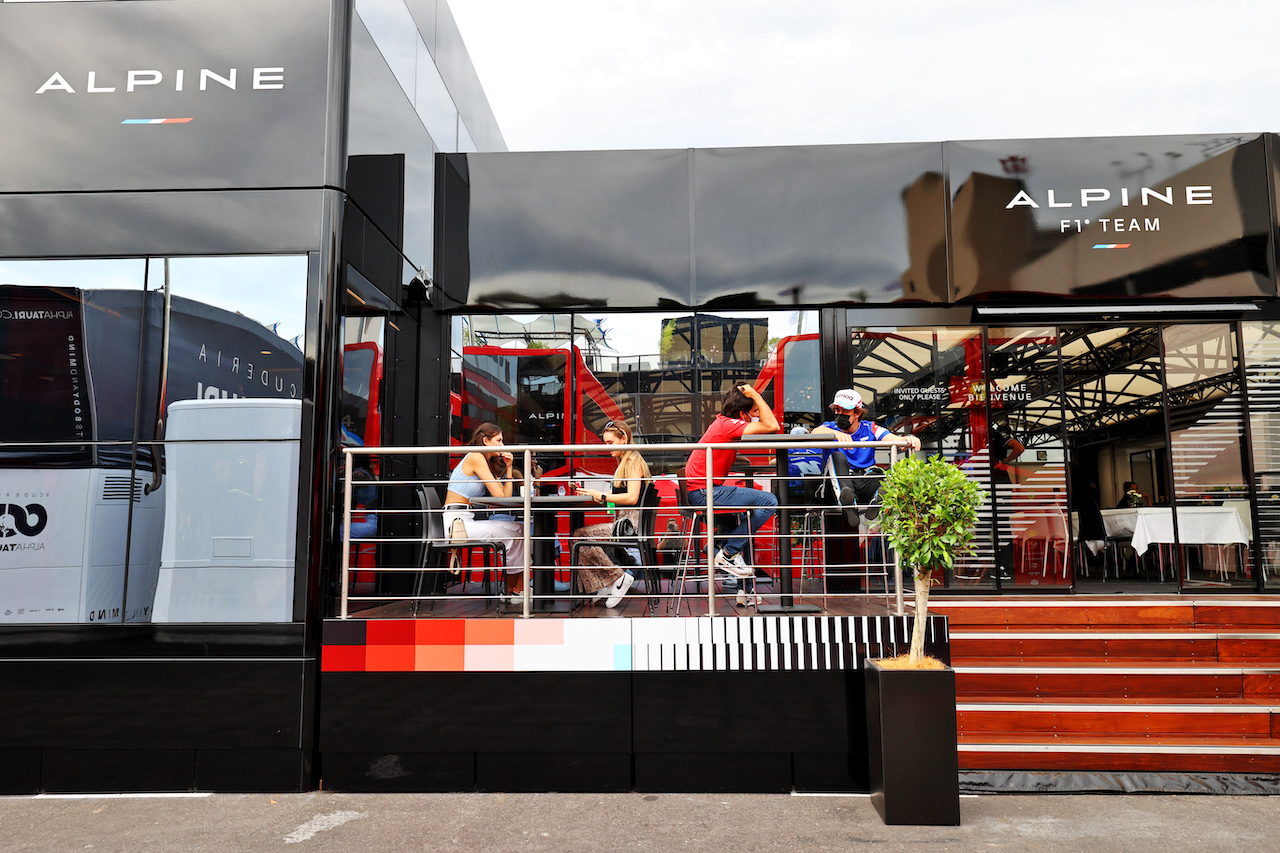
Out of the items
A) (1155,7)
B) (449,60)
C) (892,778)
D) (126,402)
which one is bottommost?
(892,778)

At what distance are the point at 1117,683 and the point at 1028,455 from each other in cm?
225

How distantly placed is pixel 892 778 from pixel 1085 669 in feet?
6.61

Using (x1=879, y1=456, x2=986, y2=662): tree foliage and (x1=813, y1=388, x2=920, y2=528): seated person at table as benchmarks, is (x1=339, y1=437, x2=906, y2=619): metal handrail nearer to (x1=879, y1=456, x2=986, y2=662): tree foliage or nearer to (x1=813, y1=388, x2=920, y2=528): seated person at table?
(x1=879, y1=456, x2=986, y2=662): tree foliage

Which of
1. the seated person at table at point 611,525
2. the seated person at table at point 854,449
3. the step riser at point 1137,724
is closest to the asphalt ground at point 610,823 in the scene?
the step riser at point 1137,724

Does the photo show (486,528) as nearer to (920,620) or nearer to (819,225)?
(920,620)

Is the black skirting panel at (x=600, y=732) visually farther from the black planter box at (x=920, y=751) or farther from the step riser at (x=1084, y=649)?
the step riser at (x=1084, y=649)

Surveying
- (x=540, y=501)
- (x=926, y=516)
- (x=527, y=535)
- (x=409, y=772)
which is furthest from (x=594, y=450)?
(x=409, y=772)

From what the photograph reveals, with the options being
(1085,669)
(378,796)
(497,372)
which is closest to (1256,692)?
(1085,669)

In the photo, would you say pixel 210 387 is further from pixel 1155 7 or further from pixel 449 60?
pixel 1155 7

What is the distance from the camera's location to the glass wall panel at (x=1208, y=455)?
22.0 feet

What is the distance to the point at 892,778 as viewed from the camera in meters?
3.90

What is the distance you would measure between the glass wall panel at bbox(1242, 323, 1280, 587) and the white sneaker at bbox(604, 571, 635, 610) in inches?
209

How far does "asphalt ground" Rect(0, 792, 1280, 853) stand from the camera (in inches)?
146

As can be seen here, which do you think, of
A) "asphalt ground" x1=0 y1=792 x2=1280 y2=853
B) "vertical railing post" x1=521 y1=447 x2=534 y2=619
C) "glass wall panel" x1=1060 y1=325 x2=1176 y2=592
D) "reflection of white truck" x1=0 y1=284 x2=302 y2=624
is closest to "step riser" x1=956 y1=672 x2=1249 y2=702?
"asphalt ground" x1=0 y1=792 x2=1280 y2=853
